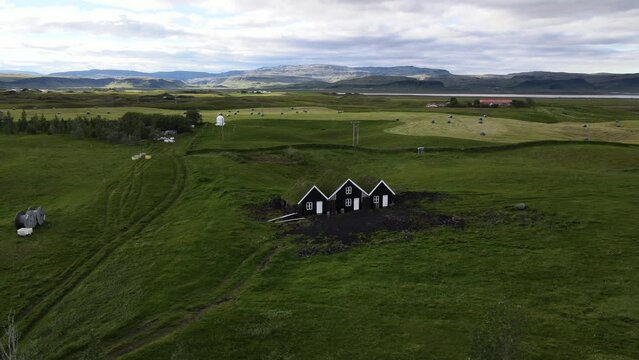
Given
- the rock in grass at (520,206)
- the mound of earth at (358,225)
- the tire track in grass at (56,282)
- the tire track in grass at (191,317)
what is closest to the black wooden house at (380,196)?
the mound of earth at (358,225)

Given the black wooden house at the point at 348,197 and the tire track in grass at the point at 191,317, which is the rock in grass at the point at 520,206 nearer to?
the black wooden house at the point at 348,197

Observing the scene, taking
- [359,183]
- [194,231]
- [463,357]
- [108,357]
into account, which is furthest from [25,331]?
[359,183]

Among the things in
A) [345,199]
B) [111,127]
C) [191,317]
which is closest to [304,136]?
[111,127]

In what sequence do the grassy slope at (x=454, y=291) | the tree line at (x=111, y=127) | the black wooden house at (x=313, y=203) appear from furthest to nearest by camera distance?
1. the tree line at (x=111, y=127)
2. the black wooden house at (x=313, y=203)
3. the grassy slope at (x=454, y=291)

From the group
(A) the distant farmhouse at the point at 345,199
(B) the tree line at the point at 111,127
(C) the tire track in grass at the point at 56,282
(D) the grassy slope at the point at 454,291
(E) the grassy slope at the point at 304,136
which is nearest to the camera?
(D) the grassy slope at the point at 454,291

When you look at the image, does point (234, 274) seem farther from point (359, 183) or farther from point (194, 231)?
point (359, 183)

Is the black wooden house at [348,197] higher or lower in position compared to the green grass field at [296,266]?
higher

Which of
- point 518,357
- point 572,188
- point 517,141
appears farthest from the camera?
point 517,141

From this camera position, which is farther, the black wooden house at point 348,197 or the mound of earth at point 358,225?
the black wooden house at point 348,197

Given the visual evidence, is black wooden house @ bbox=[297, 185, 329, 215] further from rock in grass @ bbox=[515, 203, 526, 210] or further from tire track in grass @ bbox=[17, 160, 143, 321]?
tire track in grass @ bbox=[17, 160, 143, 321]
